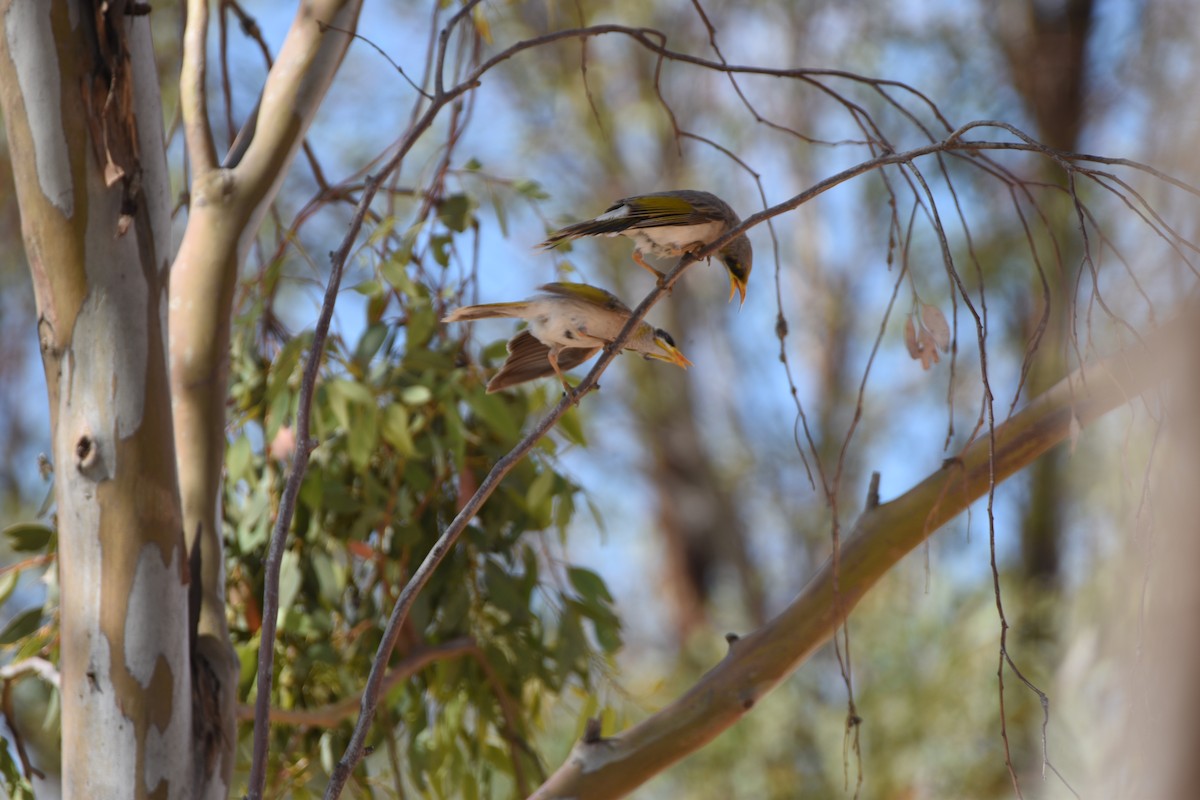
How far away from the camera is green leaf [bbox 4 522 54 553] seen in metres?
1.91

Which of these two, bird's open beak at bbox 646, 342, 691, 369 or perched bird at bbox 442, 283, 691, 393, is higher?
perched bird at bbox 442, 283, 691, 393

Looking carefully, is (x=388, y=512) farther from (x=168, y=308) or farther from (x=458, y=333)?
(x=168, y=308)

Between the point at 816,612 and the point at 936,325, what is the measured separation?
0.42 meters

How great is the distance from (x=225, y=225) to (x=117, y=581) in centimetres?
52

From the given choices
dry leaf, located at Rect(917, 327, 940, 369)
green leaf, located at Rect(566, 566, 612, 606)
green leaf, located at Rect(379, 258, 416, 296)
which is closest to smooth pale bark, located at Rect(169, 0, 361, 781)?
green leaf, located at Rect(379, 258, 416, 296)

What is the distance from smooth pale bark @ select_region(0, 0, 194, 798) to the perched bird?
0.42 meters

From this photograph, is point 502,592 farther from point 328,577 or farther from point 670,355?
point 670,355

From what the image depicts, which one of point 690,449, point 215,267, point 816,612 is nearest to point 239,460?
point 215,267

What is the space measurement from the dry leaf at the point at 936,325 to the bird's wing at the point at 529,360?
52 cm

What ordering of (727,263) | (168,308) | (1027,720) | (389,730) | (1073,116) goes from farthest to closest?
1. (1073,116)
2. (1027,720)
3. (389,730)
4. (727,263)
5. (168,308)

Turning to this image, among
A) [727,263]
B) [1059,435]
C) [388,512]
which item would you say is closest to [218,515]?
[388,512]

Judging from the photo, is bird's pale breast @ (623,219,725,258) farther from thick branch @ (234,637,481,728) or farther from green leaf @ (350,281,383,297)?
thick branch @ (234,637,481,728)

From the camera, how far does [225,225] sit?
1646 millimetres

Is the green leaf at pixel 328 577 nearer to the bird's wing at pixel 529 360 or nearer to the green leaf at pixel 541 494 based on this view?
the green leaf at pixel 541 494
